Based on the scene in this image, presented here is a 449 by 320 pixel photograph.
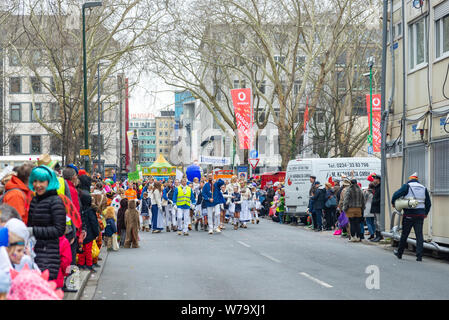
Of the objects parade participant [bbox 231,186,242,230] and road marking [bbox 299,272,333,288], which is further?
parade participant [bbox 231,186,242,230]

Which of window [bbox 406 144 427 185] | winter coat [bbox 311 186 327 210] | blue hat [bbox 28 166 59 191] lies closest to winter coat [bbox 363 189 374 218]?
window [bbox 406 144 427 185]

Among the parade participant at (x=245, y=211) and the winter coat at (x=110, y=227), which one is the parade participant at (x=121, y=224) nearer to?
the winter coat at (x=110, y=227)

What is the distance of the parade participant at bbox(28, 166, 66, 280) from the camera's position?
8477mm

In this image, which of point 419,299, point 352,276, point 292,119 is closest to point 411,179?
point 352,276

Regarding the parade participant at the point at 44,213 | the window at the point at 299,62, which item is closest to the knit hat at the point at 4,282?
the parade participant at the point at 44,213

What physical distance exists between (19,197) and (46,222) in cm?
47

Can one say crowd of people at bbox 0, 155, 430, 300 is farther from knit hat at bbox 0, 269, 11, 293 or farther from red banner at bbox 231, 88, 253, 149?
red banner at bbox 231, 88, 253, 149

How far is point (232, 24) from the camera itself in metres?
45.0

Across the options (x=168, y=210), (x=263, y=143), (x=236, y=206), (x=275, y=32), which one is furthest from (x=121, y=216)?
(x=263, y=143)

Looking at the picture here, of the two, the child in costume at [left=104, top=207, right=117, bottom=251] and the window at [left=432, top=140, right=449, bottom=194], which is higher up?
the window at [left=432, top=140, right=449, bottom=194]

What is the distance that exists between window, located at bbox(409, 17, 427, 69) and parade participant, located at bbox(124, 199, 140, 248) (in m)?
8.06

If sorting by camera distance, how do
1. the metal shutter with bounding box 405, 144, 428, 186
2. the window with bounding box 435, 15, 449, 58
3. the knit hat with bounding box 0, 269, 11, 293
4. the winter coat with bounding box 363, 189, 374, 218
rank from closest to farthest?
1. the knit hat with bounding box 0, 269, 11, 293
2. the window with bounding box 435, 15, 449, 58
3. the metal shutter with bounding box 405, 144, 428, 186
4. the winter coat with bounding box 363, 189, 374, 218

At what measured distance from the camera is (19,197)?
28.8ft
